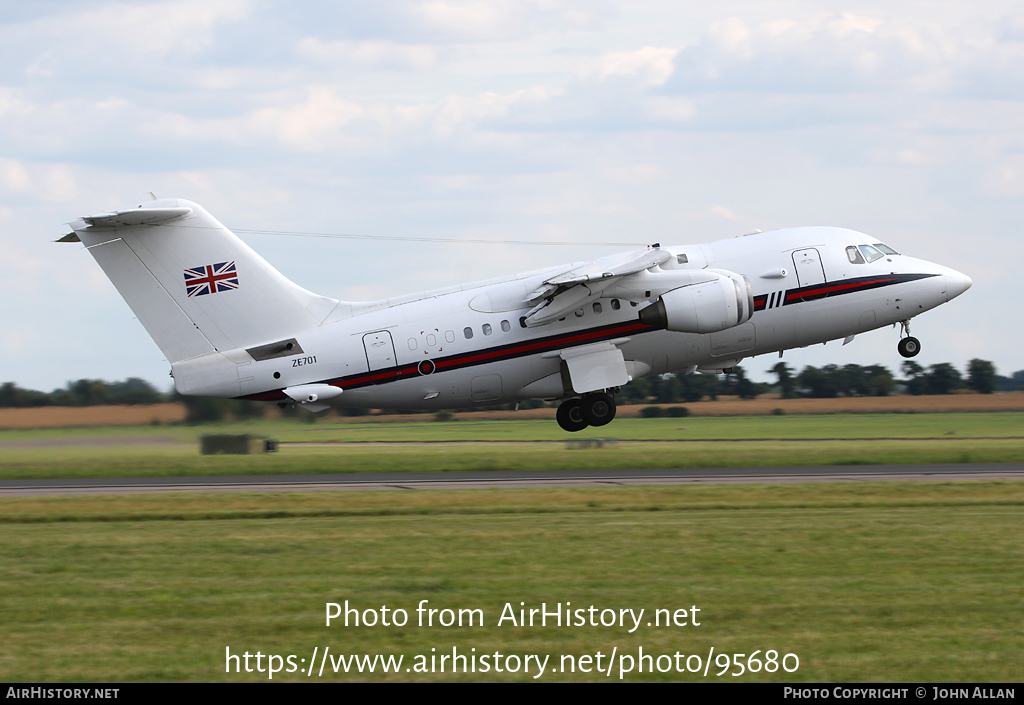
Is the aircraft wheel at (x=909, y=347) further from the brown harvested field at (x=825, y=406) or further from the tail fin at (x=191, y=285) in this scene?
the brown harvested field at (x=825, y=406)

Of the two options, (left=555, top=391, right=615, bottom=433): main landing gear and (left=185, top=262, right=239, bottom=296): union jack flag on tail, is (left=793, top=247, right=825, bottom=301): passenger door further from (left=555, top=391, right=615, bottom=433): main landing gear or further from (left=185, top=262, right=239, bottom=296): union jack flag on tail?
(left=185, top=262, right=239, bottom=296): union jack flag on tail

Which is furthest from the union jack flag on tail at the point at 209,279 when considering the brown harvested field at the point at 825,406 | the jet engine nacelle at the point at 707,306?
the brown harvested field at the point at 825,406

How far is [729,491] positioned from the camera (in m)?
25.5

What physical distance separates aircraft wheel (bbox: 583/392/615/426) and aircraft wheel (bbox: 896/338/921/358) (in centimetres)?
868

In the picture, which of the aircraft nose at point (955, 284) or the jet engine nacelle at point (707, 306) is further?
the aircraft nose at point (955, 284)

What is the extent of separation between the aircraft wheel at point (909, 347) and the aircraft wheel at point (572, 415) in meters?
9.51

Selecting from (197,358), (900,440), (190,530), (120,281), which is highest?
(120,281)

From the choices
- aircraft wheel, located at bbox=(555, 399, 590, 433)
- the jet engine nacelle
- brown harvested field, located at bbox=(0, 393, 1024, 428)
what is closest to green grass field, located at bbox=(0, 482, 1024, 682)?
the jet engine nacelle

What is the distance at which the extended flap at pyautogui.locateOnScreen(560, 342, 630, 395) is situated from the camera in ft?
98.1

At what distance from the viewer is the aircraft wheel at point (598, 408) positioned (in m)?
31.5

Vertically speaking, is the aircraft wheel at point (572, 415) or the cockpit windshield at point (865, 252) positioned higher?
the cockpit windshield at point (865, 252)

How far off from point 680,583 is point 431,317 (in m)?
16.7
